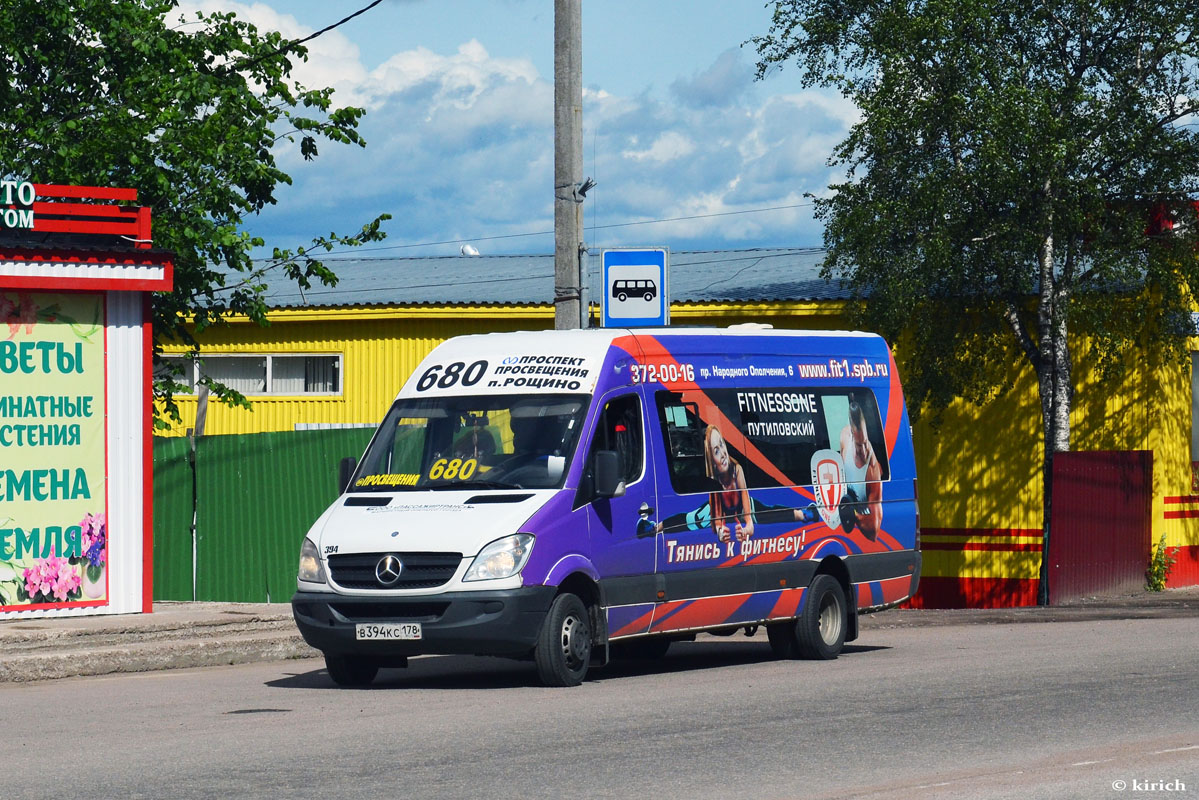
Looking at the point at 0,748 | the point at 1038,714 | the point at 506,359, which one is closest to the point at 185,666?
the point at 506,359

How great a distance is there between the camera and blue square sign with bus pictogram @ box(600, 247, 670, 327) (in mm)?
15688

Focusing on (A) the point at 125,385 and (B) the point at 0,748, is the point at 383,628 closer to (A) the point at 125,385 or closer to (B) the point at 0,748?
(B) the point at 0,748

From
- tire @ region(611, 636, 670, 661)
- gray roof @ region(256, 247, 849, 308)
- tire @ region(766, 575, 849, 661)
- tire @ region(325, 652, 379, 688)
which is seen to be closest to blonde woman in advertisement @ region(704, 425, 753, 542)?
tire @ region(766, 575, 849, 661)

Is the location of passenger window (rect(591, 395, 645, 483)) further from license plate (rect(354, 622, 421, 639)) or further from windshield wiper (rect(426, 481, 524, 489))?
license plate (rect(354, 622, 421, 639))

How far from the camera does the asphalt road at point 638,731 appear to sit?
800cm

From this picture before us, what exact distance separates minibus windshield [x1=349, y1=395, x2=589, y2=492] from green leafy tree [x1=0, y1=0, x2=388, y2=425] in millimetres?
7739

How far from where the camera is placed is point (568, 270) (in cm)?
1595

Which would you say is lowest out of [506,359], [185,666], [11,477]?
[185,666]

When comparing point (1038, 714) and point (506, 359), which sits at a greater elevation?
point (506, 359)

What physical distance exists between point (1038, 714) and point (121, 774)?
5.19 meters

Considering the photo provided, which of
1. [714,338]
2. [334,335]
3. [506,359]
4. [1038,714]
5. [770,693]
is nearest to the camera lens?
[1038,714]

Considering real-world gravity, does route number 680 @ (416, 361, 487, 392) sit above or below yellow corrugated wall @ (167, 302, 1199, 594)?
above

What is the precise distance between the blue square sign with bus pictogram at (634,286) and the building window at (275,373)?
14.6m

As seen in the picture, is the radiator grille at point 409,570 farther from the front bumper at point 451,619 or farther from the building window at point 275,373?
the building window at point 275,373
